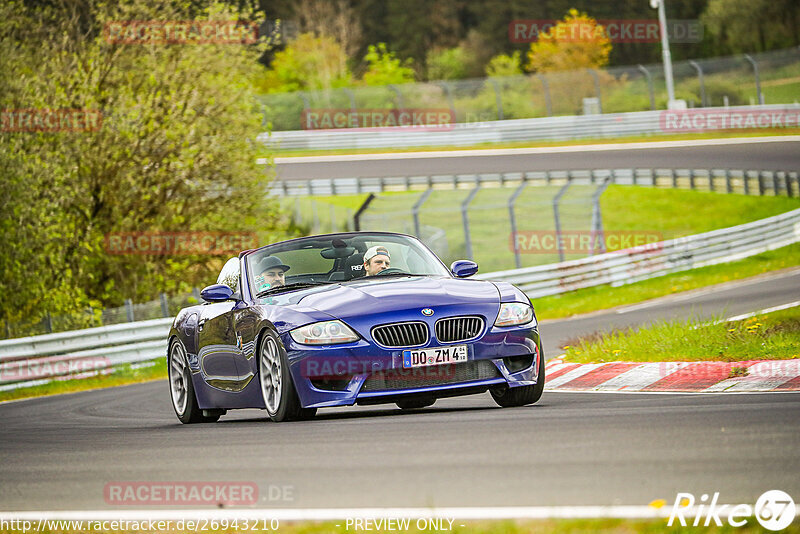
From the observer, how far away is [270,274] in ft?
33.2

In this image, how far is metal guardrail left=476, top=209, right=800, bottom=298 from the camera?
28.1 m

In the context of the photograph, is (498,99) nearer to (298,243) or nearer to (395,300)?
(298,243)

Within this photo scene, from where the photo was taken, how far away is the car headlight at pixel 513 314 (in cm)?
898

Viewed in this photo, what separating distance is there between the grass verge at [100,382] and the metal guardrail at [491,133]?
100 ft

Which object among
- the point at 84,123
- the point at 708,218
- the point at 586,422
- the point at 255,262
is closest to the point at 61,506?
the point at 586,422

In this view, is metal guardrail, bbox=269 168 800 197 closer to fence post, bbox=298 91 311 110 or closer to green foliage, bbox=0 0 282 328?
green foliage, bbox=0 0 282 328

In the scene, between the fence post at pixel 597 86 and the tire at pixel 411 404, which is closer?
the tire at pixel 411 404

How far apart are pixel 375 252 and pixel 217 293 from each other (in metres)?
1.32

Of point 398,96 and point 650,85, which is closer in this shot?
point 650,85

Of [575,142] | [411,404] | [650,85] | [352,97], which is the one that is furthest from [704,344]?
[352,97]

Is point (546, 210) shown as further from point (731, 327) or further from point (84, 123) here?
point (731, 327)

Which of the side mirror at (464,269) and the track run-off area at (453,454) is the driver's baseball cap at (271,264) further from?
the side mirror at (464,269)

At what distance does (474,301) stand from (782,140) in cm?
4021

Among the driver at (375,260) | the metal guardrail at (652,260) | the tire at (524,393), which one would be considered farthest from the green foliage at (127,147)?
the tire at (524,393)
